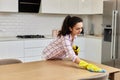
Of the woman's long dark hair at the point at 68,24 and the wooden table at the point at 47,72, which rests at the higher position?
the woman's long dark hair at the point at 68,24

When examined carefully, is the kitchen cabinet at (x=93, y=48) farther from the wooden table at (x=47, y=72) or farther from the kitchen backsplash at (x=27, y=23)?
the wooden table at (x=47, y=72)

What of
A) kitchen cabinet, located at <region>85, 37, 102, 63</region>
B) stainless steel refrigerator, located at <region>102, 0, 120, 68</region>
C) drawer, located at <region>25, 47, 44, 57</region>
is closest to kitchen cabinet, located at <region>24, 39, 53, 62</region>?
drawer, located at <region>25, 47, 44, 57</region>

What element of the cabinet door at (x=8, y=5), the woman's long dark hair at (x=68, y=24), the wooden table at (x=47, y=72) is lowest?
the wooden table at (x=47, y=72)

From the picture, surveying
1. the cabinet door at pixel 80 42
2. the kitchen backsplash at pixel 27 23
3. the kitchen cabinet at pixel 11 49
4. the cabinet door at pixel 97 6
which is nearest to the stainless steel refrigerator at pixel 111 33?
the cabinet door at pixel 97 6

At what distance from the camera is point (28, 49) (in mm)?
3994

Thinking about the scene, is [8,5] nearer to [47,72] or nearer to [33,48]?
[33,48]

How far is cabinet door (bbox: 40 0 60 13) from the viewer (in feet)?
14.1

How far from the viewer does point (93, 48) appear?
453 cm

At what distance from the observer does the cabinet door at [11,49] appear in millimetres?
3736

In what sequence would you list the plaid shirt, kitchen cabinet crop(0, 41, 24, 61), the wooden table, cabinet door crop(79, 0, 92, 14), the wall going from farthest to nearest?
the wall → cabinet door crop(79, 0, 92, 14) → kitchen cabinet crop(0, 41, 24, 61) → the plaid shirt → the wooden table

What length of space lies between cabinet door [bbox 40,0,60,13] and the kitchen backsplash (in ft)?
1.22

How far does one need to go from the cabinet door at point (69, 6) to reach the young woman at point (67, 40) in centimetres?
240

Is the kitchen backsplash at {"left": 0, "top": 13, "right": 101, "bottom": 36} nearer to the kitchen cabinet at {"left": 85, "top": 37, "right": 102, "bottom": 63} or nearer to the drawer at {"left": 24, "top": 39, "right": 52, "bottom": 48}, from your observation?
the drawer at {"left": 24, "top": 39, "right": 52, "bottom": 48}

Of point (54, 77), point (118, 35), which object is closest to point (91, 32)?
point (118, 35)
